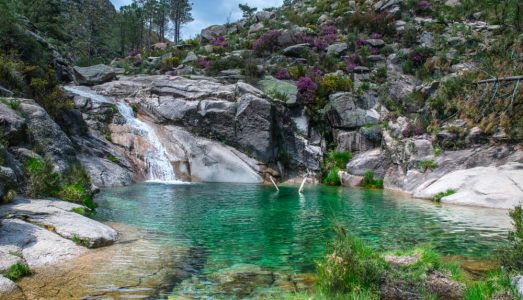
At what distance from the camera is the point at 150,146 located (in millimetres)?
33531

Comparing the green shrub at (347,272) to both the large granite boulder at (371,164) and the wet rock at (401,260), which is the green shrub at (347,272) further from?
the large granite boulder at (371,164)

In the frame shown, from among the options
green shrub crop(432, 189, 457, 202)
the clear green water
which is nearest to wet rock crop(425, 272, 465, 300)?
the clear green water

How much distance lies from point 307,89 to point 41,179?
31668mm

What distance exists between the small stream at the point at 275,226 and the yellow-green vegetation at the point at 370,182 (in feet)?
25.1

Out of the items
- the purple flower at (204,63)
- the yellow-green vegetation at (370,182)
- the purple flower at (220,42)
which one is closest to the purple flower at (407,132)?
the yellow-green vegetation at (370,182)

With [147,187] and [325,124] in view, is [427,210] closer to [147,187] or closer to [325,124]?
[147,187]

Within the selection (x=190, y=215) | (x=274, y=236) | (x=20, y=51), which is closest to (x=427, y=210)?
(x=274, y=236)

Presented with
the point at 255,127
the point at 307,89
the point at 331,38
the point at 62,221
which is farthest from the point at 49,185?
the point at 331,38

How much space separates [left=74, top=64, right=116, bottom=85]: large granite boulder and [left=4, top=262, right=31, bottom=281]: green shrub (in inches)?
1511

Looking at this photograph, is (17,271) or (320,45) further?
(320,45)

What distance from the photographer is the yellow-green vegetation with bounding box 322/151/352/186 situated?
3478 cm

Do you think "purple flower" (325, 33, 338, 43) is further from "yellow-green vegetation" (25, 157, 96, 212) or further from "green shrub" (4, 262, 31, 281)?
"green shrub" (4, 262, 31, 281)

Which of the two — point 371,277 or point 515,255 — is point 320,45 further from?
point 371,277

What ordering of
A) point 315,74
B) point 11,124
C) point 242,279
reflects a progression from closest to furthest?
point 242,279, point 11,124, point 315,74
